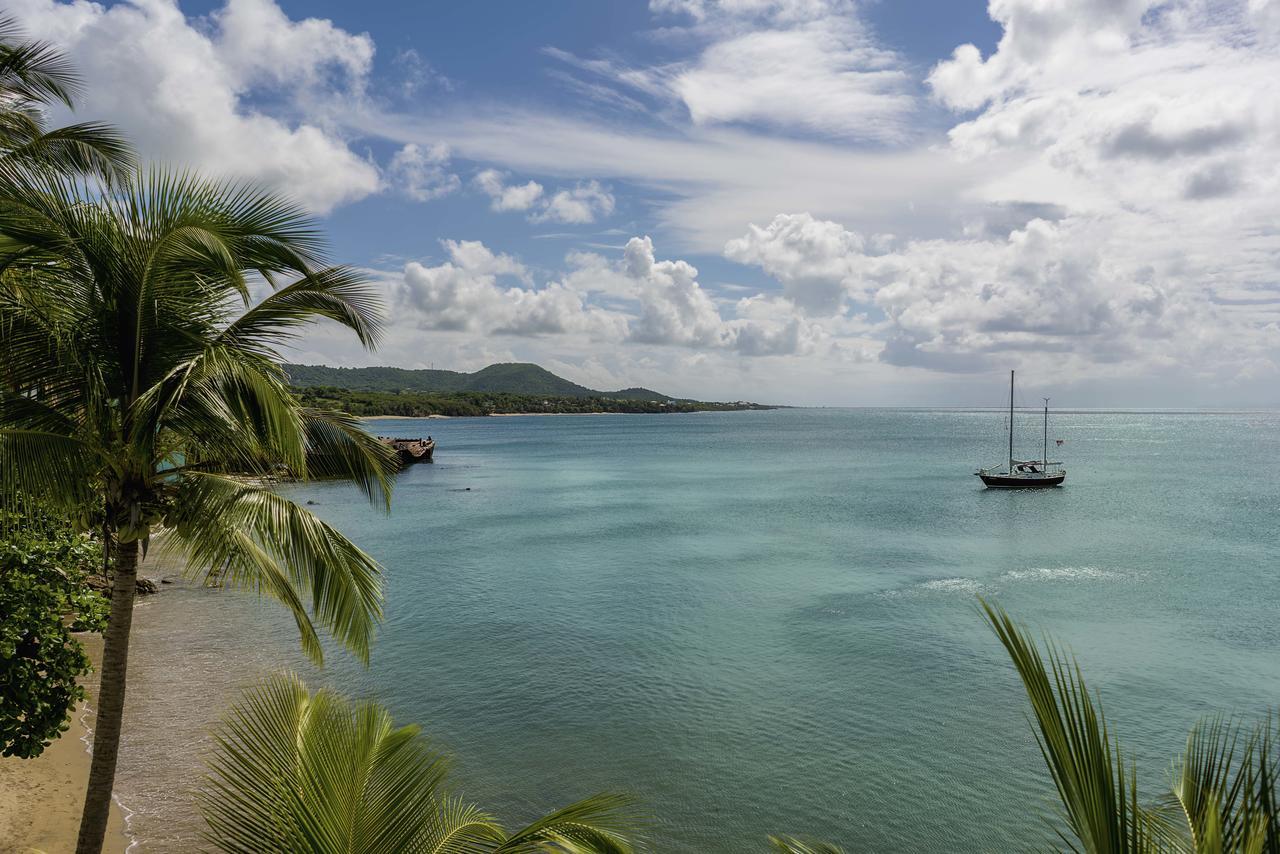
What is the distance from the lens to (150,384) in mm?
7422

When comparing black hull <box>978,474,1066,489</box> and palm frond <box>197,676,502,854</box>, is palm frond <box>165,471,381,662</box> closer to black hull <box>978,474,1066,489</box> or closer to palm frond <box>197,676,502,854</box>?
palm frond <box>197,676,502,854</box>

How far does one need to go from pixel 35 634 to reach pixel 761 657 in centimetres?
1643

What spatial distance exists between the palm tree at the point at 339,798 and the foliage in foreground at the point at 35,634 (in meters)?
4.21

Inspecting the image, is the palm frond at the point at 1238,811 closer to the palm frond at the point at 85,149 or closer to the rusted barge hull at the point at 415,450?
the palm frond at the point at 85,149

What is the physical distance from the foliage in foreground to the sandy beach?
2853mm

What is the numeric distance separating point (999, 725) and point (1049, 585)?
1585 cm

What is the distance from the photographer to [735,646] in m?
22.3

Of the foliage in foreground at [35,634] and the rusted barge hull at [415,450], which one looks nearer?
the foliage in foreground at [35,634]

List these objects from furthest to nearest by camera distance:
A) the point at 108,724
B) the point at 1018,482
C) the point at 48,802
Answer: the point at 1018,482 < the point at 48,802 < the point at 108,724

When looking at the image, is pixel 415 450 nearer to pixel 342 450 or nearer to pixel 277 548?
pixel 342 450

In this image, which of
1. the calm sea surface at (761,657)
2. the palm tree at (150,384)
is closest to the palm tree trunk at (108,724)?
the palm tree at (150,384)

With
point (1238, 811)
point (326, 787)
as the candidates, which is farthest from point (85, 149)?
point (1238, 811)

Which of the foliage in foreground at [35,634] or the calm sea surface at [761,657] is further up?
the foliage in foreground at [35,634]

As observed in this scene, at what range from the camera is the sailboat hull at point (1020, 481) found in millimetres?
60188
